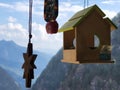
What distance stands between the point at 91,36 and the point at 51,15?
1962 mm

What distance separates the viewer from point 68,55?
766 centimetres

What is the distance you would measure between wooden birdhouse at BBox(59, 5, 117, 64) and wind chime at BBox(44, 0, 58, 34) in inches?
61.2

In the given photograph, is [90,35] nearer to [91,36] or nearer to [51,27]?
[91,36]

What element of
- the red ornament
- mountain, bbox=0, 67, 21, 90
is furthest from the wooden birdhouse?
mountain, bbox=0, 67, 21, 90

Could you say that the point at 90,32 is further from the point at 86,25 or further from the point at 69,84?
the point at 69,84

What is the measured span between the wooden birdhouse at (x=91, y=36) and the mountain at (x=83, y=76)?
5038 centimetres

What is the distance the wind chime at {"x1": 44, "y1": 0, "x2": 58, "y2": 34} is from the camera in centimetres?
534

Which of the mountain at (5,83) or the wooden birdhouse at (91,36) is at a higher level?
the wooden birdhouse at (91,36)

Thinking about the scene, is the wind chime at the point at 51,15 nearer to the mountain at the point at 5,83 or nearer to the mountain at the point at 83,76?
the mountain at the point at 83,76

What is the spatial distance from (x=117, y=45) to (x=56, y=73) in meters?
13.1

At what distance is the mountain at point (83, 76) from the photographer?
58.9 meters

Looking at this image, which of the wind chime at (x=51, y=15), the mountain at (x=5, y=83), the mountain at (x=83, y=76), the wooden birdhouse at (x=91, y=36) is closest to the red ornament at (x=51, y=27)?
the wind chime at (x=51, y=15)

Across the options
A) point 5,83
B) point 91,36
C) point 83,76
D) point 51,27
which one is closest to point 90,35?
point 91,36

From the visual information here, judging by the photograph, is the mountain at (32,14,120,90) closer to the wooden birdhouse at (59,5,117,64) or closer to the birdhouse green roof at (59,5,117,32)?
the birdhouse green roof at (59,5,117,32)
